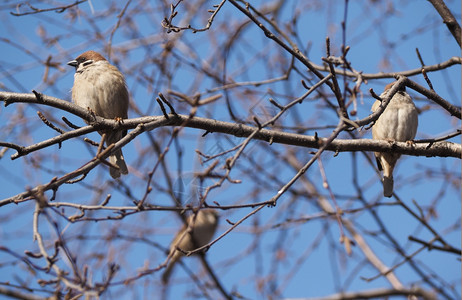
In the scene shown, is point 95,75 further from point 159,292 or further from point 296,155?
point 296,155

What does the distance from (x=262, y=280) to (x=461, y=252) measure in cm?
263

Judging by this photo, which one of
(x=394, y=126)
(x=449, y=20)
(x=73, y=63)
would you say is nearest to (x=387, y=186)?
(x=394, y=126)

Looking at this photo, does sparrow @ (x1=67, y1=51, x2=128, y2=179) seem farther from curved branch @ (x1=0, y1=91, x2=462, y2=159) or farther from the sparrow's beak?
curved branch @ (x1=0, y1=91, x2=462, y2=159)

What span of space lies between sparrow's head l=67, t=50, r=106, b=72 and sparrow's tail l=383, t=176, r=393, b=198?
298 centimetres

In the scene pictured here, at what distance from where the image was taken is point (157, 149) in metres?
6.56

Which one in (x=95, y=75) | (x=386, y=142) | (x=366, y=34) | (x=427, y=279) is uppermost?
(x=366, y=34)

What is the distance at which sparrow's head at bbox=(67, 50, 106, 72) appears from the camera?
496 cm

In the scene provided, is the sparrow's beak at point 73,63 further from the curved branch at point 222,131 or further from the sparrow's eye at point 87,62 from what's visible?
the curved branch at point 222,131

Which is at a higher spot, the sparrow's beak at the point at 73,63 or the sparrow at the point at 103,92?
the sparrow's beak at the point at 73,63

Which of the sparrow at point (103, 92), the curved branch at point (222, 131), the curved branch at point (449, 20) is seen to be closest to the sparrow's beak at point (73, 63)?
the sparrow at point (103, 92)

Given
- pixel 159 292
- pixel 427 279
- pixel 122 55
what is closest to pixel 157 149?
pixel 122 55

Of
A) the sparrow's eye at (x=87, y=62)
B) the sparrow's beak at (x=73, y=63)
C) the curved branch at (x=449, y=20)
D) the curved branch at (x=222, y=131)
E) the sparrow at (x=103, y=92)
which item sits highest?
the sparrow's beak at (x=73, y=63)

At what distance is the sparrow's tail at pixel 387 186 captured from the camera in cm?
455

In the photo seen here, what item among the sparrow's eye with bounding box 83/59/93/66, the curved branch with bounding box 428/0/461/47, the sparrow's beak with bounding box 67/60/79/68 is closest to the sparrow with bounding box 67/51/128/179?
the sparrow's eye with bounding box 83/59/93/66
